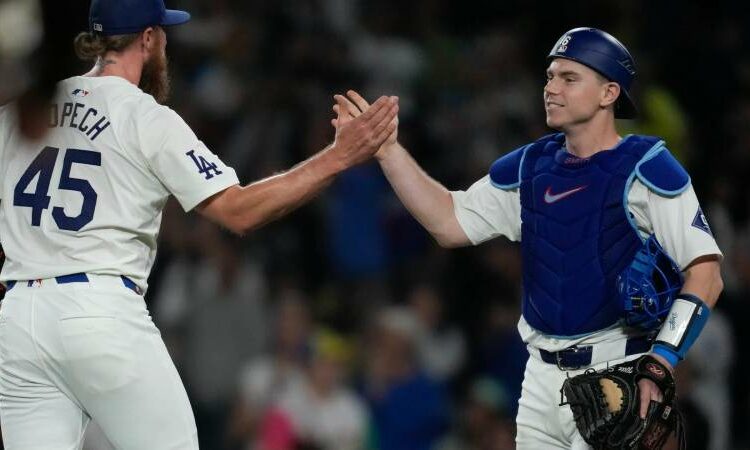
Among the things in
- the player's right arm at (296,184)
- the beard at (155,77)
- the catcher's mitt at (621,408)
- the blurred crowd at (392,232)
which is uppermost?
the beard at (155,77)

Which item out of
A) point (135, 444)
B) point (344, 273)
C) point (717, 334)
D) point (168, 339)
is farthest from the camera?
point (344, 273)

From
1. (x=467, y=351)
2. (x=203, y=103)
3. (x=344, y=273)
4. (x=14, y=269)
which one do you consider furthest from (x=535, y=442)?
(x=203, y=103)

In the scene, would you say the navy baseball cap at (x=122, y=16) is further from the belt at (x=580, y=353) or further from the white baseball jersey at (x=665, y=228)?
the belt at (x=580, y=353)

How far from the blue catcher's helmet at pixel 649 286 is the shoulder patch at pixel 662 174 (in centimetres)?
23

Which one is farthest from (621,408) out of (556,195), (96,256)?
(96,256)

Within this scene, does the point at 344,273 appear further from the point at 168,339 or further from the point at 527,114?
the point at 527,114

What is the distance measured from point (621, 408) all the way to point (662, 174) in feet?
2.76

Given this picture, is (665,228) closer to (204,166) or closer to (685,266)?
(685,266)

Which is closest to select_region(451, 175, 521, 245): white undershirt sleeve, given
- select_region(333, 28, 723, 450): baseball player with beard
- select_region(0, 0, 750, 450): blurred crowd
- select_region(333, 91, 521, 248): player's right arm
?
select_region(333, 91, 521, 248): player's right arm

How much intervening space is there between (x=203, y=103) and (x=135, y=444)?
6.67 m

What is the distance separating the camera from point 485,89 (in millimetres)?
10430

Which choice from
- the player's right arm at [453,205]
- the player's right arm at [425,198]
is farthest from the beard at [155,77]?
the player's right arm at [425,198]

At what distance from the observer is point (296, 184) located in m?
3.67

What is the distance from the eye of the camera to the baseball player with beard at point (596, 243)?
12.4 feet
